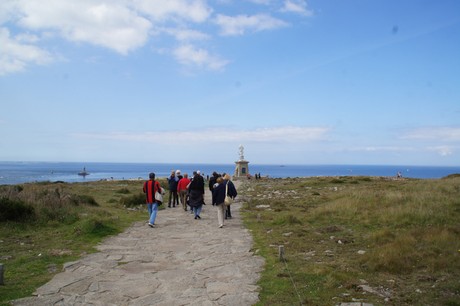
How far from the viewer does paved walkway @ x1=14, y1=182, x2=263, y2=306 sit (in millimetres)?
5988

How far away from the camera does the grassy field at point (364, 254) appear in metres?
6.08

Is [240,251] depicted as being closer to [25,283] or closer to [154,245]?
[154,245]

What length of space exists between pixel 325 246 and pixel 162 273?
170 inches

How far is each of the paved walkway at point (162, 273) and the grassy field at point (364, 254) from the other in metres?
0.53

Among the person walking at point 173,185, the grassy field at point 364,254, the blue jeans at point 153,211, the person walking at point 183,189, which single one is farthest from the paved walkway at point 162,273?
the person walking at point 173,185

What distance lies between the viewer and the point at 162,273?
7418mm

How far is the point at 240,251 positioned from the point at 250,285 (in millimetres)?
2695

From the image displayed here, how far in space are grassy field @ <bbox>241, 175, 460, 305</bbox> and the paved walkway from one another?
1.75 feet

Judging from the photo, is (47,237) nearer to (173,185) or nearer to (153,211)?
(153,211)

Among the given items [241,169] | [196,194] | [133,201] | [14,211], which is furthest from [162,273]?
[241,169]

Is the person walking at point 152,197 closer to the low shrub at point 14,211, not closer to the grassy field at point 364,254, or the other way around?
the grassy field at point 364,254

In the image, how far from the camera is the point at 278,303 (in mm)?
5715

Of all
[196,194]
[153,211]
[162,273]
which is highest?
[196,194]

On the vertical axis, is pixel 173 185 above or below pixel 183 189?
above
